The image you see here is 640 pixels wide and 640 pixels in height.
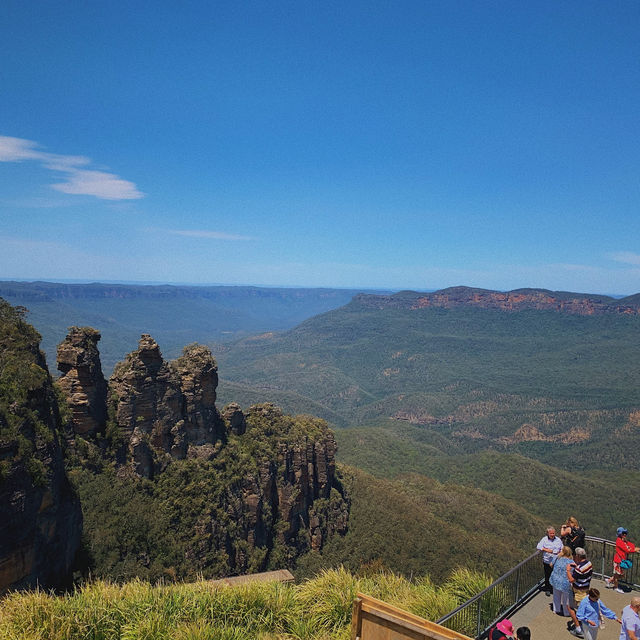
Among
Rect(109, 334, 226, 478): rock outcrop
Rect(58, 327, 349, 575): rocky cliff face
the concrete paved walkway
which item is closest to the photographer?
the concrete paved walkway

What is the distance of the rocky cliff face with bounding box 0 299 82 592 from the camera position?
18688 mm

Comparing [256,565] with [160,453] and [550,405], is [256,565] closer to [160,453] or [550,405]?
[160,453]

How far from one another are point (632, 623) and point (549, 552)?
4.10m

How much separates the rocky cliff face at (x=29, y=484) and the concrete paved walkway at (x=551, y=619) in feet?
59.7

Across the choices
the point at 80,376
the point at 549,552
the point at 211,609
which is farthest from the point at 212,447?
the point at 549,552

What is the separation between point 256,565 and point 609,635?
3386cm

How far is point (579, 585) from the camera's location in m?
14.2

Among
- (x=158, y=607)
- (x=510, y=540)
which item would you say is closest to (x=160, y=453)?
(x=158, y=607)

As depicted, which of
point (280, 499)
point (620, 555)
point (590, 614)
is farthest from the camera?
point (280, 499)

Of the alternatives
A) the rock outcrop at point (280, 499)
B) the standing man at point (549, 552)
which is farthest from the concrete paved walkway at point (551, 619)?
the rock outcrop at point (280, 499)

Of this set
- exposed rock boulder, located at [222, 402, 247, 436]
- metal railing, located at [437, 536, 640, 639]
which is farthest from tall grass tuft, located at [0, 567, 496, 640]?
exposed rock boulder, located at [222, 402, 247, 436]

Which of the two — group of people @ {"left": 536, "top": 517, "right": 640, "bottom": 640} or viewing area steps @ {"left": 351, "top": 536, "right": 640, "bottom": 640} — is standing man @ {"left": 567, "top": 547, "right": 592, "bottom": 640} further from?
viewing area steps @ {"left": 351, "top": 536, "right": 640, "bottom": 640}

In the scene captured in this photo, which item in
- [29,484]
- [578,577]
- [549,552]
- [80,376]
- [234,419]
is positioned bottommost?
[234,419]

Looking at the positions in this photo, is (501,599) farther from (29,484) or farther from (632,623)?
(29,484)
